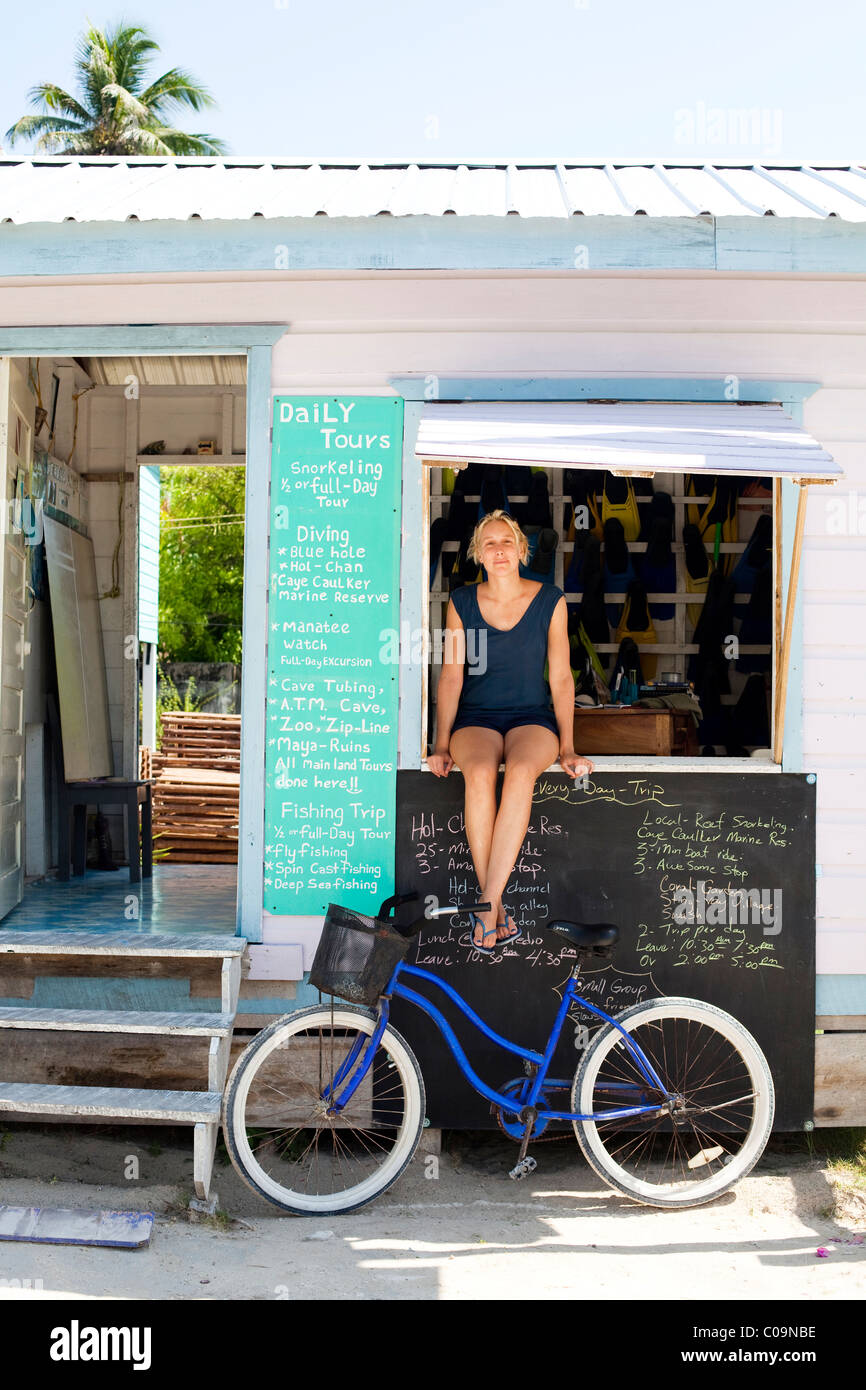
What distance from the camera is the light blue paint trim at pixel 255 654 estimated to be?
480 centimetres

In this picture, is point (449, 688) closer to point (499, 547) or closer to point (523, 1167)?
point (499, 547)

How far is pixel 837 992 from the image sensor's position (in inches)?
188

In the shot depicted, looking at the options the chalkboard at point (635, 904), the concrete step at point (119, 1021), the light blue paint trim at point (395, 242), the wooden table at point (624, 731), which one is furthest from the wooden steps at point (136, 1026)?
the light blue paint trim at point (395, 242)

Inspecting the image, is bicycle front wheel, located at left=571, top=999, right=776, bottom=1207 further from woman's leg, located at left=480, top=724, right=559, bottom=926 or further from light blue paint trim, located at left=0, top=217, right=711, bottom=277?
light blue paint trim, located at left=0, top=217, right=711, bottom=277

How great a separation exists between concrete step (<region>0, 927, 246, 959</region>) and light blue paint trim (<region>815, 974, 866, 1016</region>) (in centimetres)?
243

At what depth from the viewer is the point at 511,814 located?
434 cm

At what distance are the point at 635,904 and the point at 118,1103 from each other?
2.19m

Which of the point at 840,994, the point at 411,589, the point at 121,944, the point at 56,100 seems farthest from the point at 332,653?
the point at 56,100

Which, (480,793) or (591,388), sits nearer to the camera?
(480,793)

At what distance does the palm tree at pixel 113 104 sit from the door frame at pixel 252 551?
18164mm

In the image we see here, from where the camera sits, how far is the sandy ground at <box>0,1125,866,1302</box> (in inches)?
142

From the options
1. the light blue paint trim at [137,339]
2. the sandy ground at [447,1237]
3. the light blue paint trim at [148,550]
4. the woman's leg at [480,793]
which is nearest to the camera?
the sandy ground at [447,1237]

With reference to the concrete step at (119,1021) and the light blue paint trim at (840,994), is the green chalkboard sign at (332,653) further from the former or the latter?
the light blue paint trim at (840,994)

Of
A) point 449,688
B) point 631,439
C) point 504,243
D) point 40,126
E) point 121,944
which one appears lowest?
point 121,944
